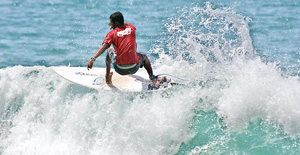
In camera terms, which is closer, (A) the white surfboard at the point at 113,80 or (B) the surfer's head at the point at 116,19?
(B) the surfer's head at the point at 116,19

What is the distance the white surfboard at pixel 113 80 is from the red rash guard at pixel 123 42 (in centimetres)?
69

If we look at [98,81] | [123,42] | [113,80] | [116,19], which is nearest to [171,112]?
[113,80]

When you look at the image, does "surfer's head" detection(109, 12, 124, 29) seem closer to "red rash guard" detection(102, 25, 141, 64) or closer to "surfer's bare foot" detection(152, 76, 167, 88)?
"red rash guard" detection(102, 25, 141, 64)

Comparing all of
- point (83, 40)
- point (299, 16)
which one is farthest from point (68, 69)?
point (299, 16)

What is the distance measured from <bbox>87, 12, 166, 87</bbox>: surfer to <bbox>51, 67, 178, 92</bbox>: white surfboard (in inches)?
17.9

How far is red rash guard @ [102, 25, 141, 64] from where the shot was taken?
6.00 m

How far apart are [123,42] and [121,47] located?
99 millimetres

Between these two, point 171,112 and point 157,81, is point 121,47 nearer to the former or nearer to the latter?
point 157,81

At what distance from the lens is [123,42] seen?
6062 mm

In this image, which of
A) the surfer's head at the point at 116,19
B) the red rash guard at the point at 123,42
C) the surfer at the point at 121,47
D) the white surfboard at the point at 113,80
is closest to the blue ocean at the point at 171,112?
the white surfboard at the point at 113,80

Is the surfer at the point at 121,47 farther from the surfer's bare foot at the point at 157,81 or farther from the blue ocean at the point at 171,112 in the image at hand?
the blue ocean at the point at 171,112

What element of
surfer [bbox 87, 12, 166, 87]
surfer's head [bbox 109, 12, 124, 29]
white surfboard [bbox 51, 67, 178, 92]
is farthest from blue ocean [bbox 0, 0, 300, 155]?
surfer's head [bbox 109, 12, 124, 29]

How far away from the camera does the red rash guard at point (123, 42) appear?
6004mm

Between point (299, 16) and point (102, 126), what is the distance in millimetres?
10044
